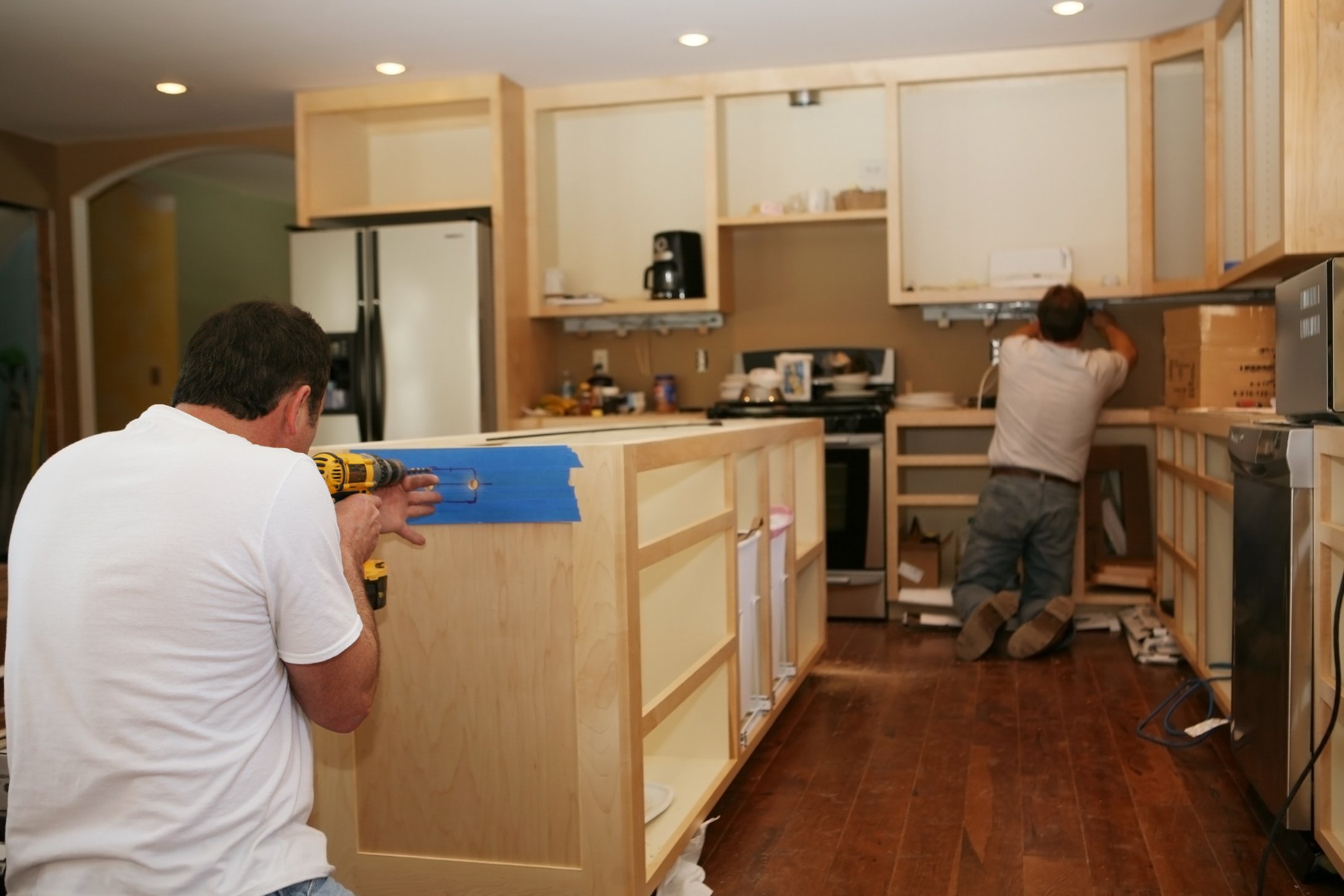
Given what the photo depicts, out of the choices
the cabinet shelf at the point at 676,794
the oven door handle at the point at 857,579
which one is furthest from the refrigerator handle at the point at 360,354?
the cabinet shelf at the point at 676,794

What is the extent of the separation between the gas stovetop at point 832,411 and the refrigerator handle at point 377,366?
1.47m

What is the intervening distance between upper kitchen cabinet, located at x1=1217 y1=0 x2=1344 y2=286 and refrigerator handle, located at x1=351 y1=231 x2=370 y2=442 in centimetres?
355

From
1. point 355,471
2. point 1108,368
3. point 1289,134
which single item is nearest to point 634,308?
point 1108,368

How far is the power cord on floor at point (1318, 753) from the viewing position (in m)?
2.13

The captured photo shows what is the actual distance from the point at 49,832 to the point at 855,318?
4808 mm

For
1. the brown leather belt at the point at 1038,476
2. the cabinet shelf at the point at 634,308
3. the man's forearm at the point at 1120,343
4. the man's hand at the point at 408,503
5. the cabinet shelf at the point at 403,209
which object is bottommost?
the brown leather belt at the point at 1038,476

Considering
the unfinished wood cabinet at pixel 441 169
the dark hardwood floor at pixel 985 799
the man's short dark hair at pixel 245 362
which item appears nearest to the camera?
the man's short dark hair at pixel 245 362

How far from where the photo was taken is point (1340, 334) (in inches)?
89.7

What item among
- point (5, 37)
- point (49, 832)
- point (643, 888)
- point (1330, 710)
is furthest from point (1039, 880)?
point (5, 37)

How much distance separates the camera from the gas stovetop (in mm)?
5191

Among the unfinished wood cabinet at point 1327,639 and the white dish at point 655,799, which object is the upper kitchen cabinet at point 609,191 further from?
the unfinished wood cabinet at point 1327,639

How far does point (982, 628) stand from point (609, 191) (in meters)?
2.80

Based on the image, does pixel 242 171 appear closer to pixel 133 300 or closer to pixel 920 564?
pixel 133 300

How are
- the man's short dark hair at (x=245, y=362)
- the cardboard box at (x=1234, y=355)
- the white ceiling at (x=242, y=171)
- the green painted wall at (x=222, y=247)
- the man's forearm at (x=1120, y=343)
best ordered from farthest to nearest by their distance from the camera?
1. the green painted wall at (x=222, y=247)
2. the white ceiling at (x=242, y=171)
3. the man's forearm at (x=1120, y=343)
4. the cardboard box at (x=1234, y=355)
5. the man's short dark hair at (x=245, y=362)
